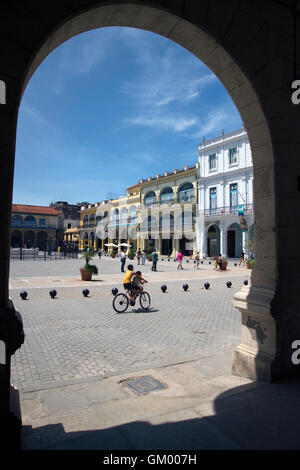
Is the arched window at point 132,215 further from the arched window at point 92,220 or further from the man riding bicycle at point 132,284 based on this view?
the man riding bicycle at point 132,284

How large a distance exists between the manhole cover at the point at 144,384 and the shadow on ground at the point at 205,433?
1.11m

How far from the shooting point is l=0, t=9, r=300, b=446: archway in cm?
362

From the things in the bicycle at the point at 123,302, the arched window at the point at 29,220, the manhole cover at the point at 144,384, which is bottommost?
the manhole cover at the point at 144,384

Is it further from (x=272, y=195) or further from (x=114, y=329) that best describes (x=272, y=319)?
(x=114, y=329)

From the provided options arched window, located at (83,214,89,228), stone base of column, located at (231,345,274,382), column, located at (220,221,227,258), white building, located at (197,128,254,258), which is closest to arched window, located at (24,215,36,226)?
arched window, located at (83,214,89,228)

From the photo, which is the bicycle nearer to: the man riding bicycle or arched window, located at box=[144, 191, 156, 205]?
the man riding bicycle

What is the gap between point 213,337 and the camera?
6660 millimetres

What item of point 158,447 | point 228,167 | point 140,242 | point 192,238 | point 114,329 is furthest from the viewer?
point 140,242

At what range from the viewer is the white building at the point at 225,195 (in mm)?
32812

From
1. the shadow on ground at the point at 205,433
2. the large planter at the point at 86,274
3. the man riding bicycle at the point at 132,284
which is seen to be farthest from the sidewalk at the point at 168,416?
the large planter at the point at 86,274

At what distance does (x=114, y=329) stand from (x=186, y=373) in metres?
3.01

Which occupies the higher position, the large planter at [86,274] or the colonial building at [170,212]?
the colonial building at [170,212]

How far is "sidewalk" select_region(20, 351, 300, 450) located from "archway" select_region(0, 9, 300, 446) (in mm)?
563

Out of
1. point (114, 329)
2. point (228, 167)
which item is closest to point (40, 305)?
point (114, 329)
